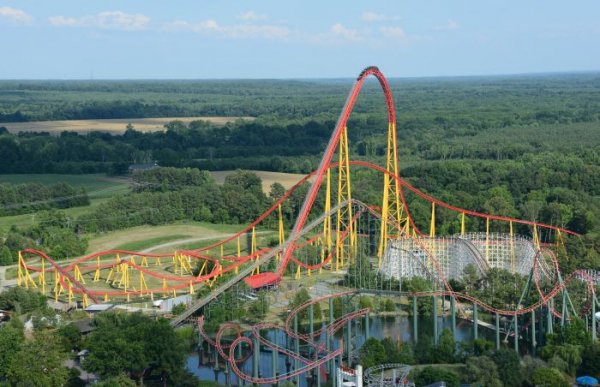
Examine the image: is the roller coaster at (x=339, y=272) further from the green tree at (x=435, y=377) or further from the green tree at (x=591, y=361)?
the green tree at (x=435, y=377)

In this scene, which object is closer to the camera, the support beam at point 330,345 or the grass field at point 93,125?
the support beam at point 330,345

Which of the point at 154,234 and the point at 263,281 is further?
the point at 154,234

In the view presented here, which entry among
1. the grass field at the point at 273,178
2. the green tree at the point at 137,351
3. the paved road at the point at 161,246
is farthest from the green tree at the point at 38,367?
the grass field at the point at 273,178

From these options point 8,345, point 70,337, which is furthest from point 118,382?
point 70,337

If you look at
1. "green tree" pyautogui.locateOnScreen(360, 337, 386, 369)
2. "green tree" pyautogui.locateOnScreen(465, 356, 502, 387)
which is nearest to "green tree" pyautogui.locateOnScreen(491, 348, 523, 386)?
"green tree" pyautogui.locateOnScreen(465, 356, 502, 387)

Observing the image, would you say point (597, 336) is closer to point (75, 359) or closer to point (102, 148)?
point (75, 359)

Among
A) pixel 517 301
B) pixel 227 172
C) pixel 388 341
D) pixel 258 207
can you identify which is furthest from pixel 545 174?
pixel 388 341

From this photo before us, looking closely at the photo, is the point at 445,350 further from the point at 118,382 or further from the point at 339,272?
the point at 339,272
